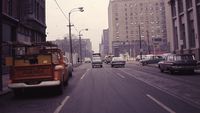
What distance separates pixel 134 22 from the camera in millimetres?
137000

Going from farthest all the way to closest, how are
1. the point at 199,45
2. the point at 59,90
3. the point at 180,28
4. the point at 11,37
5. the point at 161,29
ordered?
the point at 161,29, the point at 180,28, the point at 199,45, the point at 11,37, the point at 59,90

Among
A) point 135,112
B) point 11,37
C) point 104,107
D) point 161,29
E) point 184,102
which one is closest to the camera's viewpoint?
point 135,112

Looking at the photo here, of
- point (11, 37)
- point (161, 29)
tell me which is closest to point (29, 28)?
point (11, 37)

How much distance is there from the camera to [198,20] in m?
38.5

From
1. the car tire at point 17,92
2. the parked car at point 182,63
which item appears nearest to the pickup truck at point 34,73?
the car tire at point 17,92

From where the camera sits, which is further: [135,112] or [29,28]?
[29,28]

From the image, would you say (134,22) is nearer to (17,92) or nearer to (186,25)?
(186,25)

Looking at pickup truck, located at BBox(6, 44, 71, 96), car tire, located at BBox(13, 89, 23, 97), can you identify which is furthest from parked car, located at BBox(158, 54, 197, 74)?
car tire, located at BBox(13, 89, 23, 97)

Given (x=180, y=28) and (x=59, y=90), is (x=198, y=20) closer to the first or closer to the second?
(x=180, y=28)

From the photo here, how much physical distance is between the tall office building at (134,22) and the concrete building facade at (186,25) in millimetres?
79235

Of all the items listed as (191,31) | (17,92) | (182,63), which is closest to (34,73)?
(17,92)

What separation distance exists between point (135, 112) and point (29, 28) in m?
32.5

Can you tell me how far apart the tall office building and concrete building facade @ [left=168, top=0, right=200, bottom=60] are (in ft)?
260

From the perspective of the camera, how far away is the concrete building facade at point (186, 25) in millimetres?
38438
